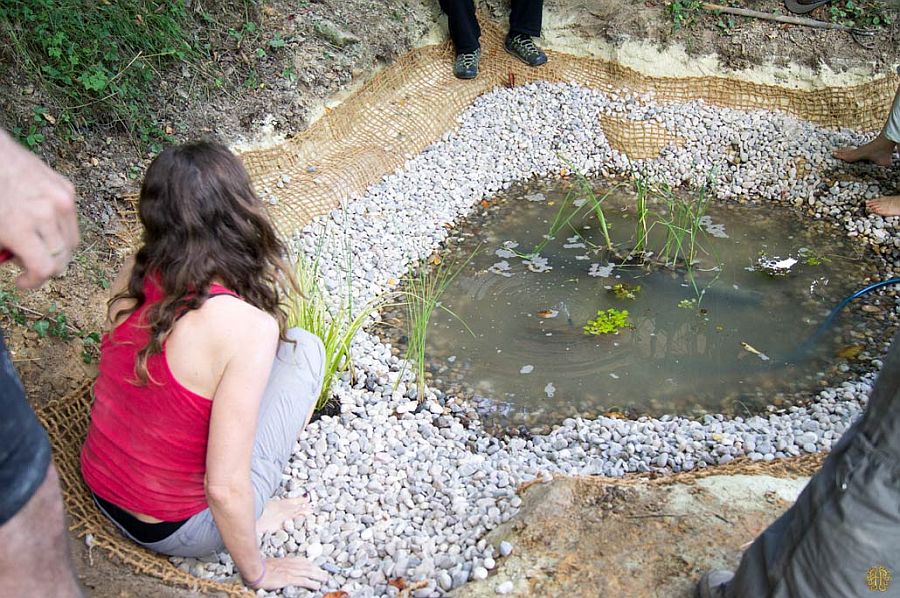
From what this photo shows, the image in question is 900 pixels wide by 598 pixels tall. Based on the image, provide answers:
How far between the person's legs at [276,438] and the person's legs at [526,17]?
11.1ft

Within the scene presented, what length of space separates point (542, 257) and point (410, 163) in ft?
3.48

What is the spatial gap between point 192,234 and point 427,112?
10.5 ft

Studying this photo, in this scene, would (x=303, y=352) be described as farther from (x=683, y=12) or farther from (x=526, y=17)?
(x=683, y=12)

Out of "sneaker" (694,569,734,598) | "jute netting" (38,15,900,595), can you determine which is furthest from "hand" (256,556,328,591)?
"jute netting" (38,15,900,595)

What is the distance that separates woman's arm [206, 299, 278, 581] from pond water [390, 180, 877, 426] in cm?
144

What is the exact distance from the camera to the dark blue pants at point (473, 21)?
470 cm

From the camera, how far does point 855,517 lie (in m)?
1.19

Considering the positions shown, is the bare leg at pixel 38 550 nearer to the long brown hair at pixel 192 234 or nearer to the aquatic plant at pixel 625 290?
the long brown hair at pixel 192 234

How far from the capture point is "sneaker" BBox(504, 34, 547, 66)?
493 cm

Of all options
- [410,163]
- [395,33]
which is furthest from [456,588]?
[395,33]

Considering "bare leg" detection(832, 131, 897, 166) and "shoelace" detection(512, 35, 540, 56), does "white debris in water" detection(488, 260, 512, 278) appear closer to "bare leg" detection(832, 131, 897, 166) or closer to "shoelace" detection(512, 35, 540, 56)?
"shoelace" detection(512, 35, 540, 56)

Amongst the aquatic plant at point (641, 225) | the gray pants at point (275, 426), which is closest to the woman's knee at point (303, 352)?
the gray pants at point (275, 426)

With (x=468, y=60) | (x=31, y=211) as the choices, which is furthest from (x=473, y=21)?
(x=31, y=211)

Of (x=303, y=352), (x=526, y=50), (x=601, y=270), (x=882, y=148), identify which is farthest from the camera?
(x=526, y=50)
